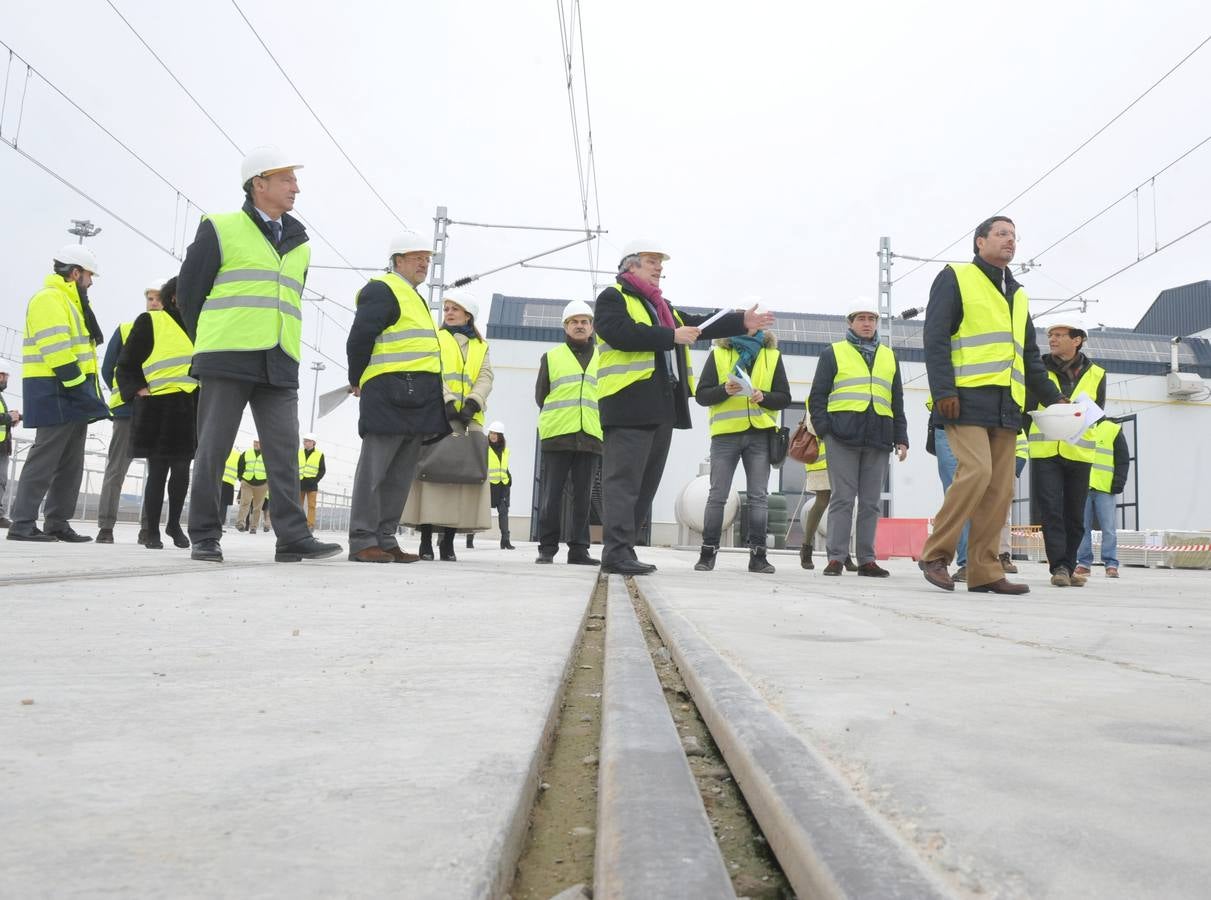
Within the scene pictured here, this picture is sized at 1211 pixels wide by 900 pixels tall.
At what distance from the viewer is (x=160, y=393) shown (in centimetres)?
649

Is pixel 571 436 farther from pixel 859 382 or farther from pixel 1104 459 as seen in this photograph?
pixel 1104 459

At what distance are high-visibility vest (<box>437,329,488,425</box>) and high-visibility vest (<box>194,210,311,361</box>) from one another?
1.52 meters

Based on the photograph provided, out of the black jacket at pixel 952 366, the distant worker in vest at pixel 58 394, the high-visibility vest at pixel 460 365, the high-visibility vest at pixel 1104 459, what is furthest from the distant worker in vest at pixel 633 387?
the high-visibility vest at pixel 1104 459

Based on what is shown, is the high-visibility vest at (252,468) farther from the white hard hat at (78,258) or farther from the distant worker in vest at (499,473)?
the white hard hat at (78,258)

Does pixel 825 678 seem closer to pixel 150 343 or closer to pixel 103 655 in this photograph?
pixel 103 655

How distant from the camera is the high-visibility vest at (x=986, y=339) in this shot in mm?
4840

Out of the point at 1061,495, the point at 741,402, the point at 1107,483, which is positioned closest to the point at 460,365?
the point at 741,402

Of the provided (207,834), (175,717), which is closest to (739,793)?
(207,834)

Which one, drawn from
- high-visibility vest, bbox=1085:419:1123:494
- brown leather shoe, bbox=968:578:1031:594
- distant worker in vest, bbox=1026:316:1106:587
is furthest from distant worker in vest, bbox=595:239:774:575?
high-visibility vest, bbox=1085:419:1123:494

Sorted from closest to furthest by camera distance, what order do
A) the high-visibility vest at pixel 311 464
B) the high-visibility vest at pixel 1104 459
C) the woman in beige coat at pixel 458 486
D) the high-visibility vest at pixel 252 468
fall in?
the woman in beige coat at pixel 458 486, the high-visibility vest at pixel 1104 459, the high-visibility vest at pixel 252 468, the high-visibility vest at pixel 311 464

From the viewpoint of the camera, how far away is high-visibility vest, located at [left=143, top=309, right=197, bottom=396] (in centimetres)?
641

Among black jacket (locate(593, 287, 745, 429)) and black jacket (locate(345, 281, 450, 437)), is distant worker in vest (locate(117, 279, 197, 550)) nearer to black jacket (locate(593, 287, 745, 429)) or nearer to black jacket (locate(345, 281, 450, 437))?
black jacket (locate(345, 281, 450, 437))

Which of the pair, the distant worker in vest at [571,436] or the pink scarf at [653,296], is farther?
the distant worker in vest at [571,436]

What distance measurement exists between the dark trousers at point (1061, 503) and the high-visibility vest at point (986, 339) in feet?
3.98
